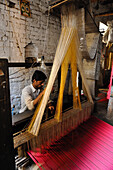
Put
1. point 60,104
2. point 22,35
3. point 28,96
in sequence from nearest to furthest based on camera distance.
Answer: point 60,104
point 28,96
point 22,35

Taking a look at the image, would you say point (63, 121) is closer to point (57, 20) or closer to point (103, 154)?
point (103, 154)

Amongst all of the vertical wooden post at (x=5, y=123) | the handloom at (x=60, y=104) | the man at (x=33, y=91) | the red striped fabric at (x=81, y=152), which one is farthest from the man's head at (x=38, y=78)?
the vertical wooden post at (x=5, y=123)

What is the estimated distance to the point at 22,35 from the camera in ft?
10.9

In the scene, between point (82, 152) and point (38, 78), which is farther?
point (38, 78)

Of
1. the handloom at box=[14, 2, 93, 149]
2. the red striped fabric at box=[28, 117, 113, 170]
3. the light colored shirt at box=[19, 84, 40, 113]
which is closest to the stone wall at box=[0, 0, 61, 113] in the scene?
the light colored shirt at box=[19, 84, 40, 113]

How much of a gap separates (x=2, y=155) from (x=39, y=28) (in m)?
3.76

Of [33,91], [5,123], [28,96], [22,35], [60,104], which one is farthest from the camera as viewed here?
[22,35]

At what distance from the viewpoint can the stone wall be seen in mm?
2971

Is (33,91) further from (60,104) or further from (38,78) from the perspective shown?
(60,104)

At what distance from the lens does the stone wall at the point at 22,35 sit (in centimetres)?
297

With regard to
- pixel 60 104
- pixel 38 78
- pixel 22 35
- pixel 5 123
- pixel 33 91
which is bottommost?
pixel 60 104

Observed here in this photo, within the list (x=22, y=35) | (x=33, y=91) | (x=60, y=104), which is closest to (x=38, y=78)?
(x=33, y=91)

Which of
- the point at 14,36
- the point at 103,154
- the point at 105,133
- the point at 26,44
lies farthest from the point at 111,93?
the point at 14,36

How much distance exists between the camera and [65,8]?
2094 millimetres
